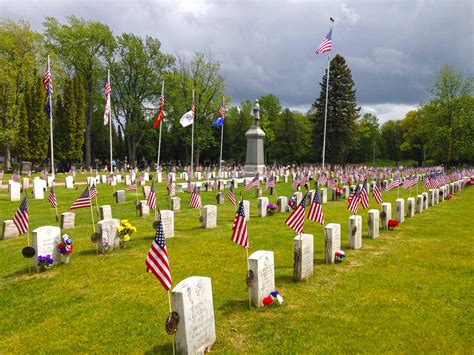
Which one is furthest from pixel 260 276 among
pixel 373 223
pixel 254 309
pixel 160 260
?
pixel 373 223

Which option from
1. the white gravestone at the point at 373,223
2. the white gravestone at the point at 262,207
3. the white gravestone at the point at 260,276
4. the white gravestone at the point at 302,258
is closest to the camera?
the white gravestone at the point at 260,276

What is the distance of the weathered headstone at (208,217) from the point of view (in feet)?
45.9

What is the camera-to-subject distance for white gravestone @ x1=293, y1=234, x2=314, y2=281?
26.8ft

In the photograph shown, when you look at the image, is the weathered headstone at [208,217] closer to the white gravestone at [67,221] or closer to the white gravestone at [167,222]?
the white gravestone at [167,222]

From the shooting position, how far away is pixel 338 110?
5412 cm

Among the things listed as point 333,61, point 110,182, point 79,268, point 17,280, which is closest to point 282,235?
point 79,268

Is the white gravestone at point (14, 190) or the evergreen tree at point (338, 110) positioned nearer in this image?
the white gravestone at point (14, 190)

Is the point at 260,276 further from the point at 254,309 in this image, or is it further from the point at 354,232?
the point at 354,232

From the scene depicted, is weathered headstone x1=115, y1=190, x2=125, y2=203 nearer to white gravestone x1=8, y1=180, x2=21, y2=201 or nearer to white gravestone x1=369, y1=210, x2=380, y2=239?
white gravestone x1=8, y1=180, x2=21, y2=201

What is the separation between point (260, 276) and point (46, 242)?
5.82 meters

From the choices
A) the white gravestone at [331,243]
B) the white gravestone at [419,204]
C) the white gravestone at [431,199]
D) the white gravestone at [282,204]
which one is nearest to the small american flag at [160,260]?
the white gravestone at [331,243]

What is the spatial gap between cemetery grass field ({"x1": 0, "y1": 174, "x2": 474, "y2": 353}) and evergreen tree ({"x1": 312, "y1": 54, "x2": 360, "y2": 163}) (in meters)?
42.7

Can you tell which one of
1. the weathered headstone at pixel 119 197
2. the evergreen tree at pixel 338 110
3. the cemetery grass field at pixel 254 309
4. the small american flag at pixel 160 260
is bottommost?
the cemetery grass field at pixel 254 309

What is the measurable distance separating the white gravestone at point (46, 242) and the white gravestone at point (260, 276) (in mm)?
5618
